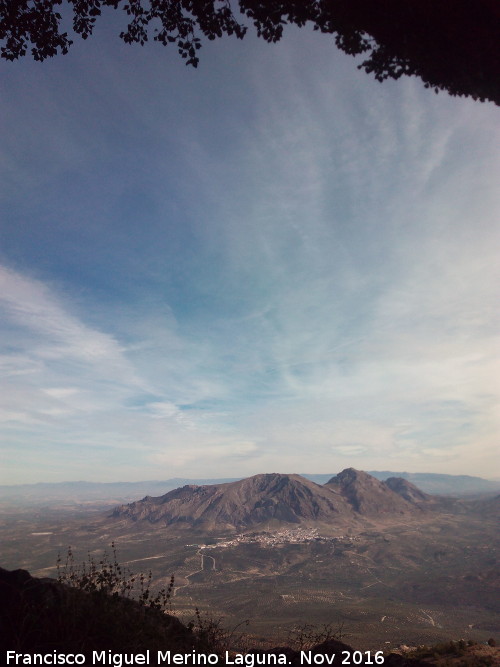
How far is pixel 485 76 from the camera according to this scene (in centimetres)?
810

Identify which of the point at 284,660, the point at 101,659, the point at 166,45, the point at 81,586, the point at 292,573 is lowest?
the point at 292,573

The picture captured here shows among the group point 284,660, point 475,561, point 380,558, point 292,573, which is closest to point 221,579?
point 292,573

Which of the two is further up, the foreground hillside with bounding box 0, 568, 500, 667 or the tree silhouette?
the tree silhouette

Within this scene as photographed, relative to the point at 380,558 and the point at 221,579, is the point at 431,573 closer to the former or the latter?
the point at 380,558

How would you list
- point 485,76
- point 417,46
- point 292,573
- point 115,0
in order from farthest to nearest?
point 292,573 < point 115,0 < point 417,46 < point 485,76

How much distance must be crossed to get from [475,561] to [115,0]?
24496 centimetres

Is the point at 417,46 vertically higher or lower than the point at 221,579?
higher

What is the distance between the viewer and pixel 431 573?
554 feet

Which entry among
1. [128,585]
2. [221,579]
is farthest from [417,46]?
[221,579]

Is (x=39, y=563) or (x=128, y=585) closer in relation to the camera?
(x=128, y=585)

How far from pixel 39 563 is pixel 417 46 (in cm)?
24829

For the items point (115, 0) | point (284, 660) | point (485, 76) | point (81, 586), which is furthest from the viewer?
point (115, 0)

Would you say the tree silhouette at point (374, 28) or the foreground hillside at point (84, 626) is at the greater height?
the tree silhouette at point (374, 28)

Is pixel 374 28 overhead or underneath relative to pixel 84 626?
overhead
